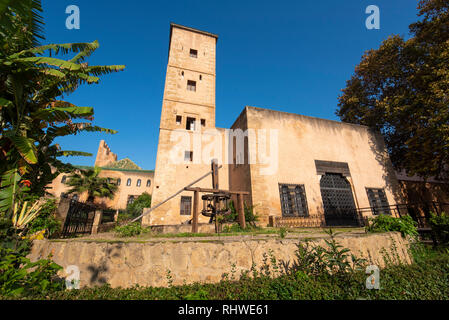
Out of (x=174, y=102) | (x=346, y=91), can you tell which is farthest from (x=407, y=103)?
(x=174, y=102)

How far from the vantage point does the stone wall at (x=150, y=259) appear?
398 centimetres

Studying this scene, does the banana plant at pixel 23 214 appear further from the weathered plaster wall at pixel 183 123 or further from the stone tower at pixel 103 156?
the stone tower at pixel 103 156

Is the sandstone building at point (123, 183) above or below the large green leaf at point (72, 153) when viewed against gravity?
above

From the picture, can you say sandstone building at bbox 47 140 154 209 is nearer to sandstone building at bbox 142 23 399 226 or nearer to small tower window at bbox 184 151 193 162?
sandstone building at bbox 142 23 399 226

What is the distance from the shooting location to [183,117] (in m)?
17.5

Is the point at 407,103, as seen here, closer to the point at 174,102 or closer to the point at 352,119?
the point at 352,119

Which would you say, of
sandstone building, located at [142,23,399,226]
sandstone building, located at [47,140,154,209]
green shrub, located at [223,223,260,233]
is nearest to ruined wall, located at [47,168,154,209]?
sandstone building, located at [47,140,154,209]

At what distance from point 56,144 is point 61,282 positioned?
19.3ft

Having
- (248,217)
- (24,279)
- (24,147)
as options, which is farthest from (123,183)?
(24,279)

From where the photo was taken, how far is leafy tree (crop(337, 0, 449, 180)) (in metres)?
12.4

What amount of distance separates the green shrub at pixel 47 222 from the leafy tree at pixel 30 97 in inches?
25.3

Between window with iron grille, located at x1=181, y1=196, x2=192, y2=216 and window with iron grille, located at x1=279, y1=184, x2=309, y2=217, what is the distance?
7.21m

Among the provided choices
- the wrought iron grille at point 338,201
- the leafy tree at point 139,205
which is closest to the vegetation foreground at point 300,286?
the wrought iron grille at point 338,201

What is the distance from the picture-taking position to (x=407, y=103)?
14.8 m
